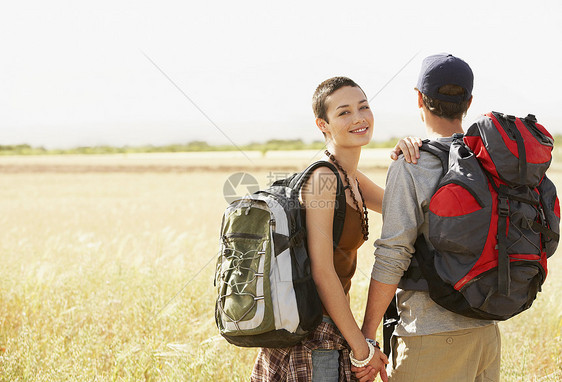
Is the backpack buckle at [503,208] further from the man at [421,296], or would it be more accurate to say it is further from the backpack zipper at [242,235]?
the backpack zipper at [242,235]

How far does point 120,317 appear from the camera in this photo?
4.19 metres

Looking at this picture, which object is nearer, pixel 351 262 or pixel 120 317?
pixel 351 262

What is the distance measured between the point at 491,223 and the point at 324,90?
0.94 meters

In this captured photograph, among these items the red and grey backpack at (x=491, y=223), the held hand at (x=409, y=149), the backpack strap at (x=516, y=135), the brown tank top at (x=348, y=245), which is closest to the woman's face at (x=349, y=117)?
the held hand at (x=409, y=149)

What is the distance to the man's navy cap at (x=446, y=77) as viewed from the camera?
2.26m

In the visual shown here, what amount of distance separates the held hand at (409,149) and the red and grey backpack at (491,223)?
0.14 m

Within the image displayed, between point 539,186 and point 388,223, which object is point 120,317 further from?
point 539,186

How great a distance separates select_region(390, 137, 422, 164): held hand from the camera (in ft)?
7.06

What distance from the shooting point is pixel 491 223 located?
6.60 ft

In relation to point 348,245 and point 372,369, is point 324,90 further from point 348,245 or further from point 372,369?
point 372,369

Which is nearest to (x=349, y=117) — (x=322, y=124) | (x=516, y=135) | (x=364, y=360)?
(x=322, y=124)

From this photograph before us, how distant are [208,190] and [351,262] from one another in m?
15.8

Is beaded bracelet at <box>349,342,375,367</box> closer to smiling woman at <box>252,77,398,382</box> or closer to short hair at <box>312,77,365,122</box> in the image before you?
smiling woman at <box>252,77,398,382</box>

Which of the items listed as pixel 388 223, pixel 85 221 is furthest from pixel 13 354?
pixel 85 221
